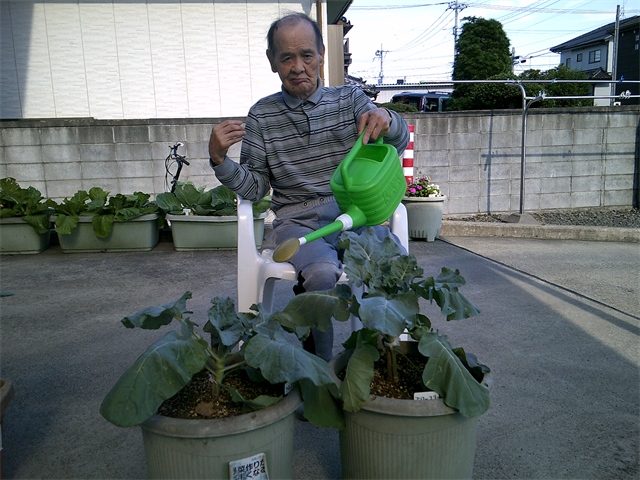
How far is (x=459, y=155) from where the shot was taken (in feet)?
17.4

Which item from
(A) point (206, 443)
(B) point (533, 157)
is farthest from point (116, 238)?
(B) point (533, 157)

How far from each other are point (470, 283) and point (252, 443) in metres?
2.38

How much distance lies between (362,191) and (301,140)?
1.76 ft

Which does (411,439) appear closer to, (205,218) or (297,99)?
(297,99)

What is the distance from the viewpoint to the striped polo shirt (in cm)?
179

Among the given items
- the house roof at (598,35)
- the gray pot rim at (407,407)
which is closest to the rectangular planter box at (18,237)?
the gray pot rim at (407,407)

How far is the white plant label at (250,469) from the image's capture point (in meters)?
0.94

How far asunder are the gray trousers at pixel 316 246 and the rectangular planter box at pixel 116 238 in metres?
2.49

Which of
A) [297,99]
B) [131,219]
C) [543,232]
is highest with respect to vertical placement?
[297,99]

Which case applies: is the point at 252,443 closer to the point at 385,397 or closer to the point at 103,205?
the point at 385,397

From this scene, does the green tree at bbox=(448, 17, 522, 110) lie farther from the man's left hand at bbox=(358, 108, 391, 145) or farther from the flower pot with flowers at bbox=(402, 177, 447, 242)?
the man's left hand at bbox=(358, 108, 391, 145)

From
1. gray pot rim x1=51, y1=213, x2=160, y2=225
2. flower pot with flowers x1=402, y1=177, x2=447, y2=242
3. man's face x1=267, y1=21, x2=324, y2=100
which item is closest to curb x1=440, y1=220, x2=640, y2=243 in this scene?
flower pot with flowers x1=402, y1=177, x2=447, y2=242

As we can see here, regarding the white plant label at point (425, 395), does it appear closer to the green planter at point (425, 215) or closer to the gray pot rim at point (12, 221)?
the green planter at point (425, 215)

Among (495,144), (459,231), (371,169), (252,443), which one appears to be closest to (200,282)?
(371,169)
